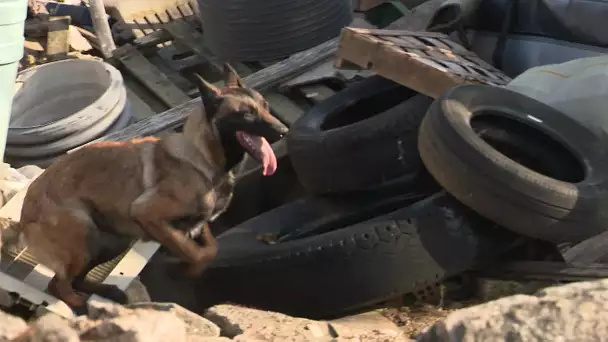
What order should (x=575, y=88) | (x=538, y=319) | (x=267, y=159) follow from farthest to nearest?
(x=575, y=88) < (x=267, y=159) < (x=538, y=319)

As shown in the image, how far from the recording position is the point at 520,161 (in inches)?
110

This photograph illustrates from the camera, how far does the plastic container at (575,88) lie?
2.86m

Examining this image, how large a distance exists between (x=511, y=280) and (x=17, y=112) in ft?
9.75

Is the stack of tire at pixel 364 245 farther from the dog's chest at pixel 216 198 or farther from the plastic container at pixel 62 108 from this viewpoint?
the plastic container at pixel 62 108

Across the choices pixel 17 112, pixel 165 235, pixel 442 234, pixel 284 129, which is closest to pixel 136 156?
pixel 165 235

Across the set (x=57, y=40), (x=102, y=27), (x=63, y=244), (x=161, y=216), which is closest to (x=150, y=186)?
(x=161, y=216)

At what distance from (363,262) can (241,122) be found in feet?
2.61

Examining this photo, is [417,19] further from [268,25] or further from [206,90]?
[206,90]

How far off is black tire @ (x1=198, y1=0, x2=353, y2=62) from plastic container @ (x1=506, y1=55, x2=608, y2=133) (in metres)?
1.71

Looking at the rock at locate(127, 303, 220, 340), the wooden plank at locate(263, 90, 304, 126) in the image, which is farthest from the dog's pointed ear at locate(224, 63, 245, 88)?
the wooden plank at locate(263, 90, 304, 126)

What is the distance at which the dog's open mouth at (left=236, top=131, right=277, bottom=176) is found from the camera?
6.55ft


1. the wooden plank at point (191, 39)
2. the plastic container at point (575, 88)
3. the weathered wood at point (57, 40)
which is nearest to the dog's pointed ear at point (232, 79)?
the plastic container at point (575, 88)

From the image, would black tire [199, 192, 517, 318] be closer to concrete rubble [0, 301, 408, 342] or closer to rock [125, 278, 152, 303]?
concrete rubble [0, 301, 408, 342]

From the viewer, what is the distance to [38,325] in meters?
1.85
